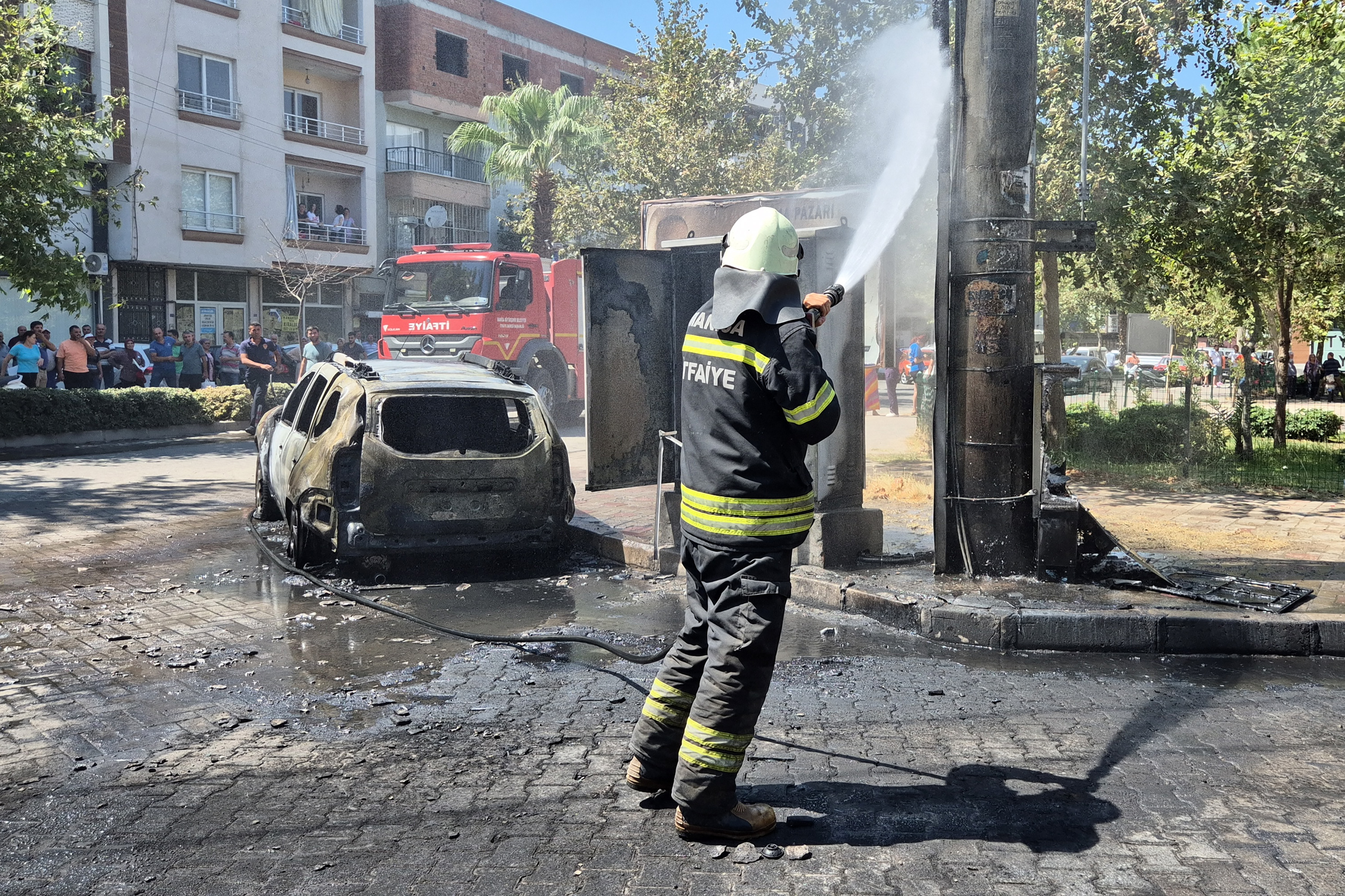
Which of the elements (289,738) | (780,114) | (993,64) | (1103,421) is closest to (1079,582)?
(993,64)

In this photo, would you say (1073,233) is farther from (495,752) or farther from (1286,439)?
(1286,439)

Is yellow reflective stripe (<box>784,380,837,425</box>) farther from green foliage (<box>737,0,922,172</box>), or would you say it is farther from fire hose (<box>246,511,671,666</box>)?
green foliage (<box>737,0,922,172</box>)

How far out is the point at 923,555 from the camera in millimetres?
7742

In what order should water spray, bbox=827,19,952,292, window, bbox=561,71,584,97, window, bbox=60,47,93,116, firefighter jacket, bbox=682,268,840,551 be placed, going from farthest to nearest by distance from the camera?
window, bbox=561,71,584,97, window, bbox=60,47,93,116, water spray, bbox=827,19,952,292, firefighter jacket, bbox=682,268,840,551

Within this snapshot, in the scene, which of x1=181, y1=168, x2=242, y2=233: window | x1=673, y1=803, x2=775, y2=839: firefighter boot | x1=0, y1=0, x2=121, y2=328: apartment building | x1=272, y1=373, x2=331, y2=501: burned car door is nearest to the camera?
x1=673, y1=803, x2=775, y2=839: firefighter boot

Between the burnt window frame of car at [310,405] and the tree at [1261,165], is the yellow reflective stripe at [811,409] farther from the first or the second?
the tree at [1261,165]

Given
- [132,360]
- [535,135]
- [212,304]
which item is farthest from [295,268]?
[132,360]

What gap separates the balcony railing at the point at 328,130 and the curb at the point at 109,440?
1720cm

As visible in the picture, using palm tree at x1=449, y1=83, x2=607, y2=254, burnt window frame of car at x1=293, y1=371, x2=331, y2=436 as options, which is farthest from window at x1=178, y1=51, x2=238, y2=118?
burnt window frame of car at x1=293, y1=371, x2=331, y2=436

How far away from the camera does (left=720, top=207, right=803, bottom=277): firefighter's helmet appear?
12.5ft

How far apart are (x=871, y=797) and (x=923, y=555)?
157 inches

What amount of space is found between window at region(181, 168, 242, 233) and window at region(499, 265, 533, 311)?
15.4 m

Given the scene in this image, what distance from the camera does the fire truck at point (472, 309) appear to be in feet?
60.0

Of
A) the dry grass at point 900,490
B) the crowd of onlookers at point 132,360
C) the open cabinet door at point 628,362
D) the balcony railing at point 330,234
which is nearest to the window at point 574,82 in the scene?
the balcony railing at point 330,234
